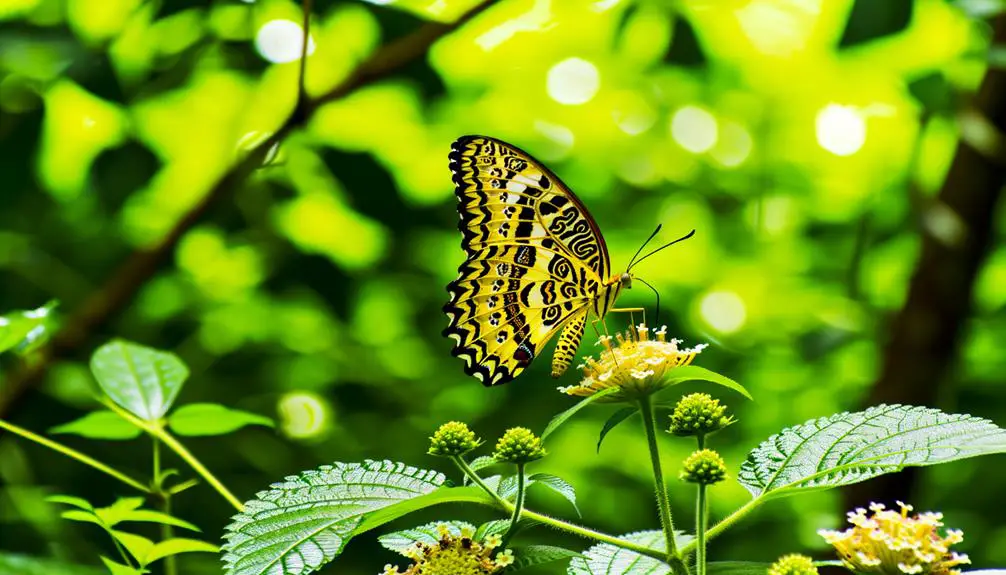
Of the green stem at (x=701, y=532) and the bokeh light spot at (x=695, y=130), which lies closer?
the green stem at (x=701, y=532)

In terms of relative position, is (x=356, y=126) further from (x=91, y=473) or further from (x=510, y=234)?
(x=510, y=234)

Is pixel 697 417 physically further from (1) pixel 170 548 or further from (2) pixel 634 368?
(1) pixel 170 548

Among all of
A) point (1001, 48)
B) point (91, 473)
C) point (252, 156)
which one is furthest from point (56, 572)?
point (1001, 48)

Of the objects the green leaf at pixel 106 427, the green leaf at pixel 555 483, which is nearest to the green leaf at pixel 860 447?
the green leaf at pixel 555 483

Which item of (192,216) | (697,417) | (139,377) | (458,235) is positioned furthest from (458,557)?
(458,235)

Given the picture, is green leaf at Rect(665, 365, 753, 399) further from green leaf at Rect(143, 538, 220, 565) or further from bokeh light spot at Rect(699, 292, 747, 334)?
bokeh light spot at Rect(699, 292, 747, 334)

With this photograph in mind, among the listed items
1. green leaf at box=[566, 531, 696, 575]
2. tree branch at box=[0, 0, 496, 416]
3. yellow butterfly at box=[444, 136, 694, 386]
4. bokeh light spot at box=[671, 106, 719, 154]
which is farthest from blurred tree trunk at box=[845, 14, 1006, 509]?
green leaf at box=[566, 531, 696, 575]

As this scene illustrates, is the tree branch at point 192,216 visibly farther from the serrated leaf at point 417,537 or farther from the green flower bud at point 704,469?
the green flower bud at point 704,469
